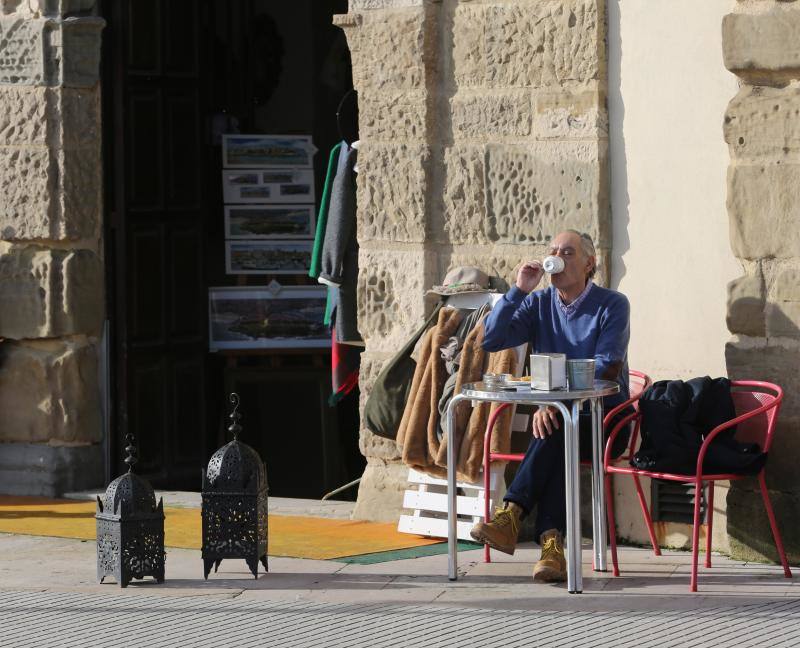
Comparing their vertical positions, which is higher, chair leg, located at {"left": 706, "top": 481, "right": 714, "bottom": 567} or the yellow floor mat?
chair leg, located at {"left": 706, "top": 481, "right": 714, "bottom": 567}

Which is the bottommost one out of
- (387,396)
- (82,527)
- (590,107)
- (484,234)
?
(82,527)

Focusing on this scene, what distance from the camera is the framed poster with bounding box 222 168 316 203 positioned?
33.9 feet

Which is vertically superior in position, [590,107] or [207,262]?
[590,107]

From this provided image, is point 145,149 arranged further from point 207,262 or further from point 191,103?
point 207,262

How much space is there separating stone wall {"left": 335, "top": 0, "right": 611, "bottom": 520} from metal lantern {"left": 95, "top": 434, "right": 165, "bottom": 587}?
62.7 inches

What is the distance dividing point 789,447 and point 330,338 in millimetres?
3938

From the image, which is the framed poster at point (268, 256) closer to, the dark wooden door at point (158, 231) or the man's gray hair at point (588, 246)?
the dark wooden door at point (158, 231)

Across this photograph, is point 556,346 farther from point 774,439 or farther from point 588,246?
point 774,439

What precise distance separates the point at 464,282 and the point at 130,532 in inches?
73.3

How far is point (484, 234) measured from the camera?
785 cm

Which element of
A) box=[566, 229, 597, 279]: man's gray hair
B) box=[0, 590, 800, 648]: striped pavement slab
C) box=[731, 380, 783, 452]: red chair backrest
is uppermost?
box=[566, 229, 597, 279]: man's gray hair

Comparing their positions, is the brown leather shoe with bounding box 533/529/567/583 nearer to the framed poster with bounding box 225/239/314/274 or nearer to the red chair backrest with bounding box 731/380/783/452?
the red chair backrest with bounding box 731/380/783/452

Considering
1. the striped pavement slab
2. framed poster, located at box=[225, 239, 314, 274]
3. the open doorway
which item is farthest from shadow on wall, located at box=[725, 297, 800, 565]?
framed poster, located at box=[225, 239, 314, 274]

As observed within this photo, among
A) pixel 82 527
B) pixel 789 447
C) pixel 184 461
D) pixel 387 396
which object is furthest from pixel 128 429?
pixel 789 447
